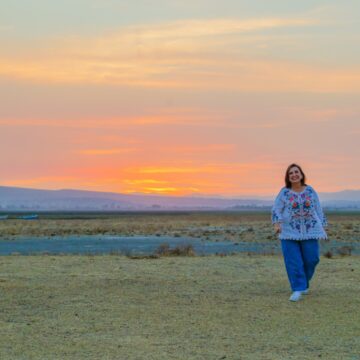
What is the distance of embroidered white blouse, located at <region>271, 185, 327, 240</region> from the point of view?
11914mm

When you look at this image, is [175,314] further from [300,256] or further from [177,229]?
[177,229]

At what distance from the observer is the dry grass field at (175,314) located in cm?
793

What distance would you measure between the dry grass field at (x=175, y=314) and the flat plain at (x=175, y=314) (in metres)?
0.01

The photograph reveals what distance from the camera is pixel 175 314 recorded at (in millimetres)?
10234

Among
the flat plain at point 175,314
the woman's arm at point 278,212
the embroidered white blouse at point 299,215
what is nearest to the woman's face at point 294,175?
the embroidered white blouse at point 299,215

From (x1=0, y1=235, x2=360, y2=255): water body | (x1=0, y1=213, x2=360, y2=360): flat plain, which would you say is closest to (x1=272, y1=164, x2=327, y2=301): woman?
(x1=0, y1=213, x2=360, y2=360): flat plain

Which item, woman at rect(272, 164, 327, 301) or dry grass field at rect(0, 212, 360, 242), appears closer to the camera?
woman at rect(272, 164, 327, 301)

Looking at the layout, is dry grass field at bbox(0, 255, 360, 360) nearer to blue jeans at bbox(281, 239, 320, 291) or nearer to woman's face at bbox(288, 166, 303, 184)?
blue jeans at bbox(281, 239, 320, 291)

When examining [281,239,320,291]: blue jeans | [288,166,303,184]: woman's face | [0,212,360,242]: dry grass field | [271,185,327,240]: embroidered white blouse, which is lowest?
[0,212,360,242]: dry grass field

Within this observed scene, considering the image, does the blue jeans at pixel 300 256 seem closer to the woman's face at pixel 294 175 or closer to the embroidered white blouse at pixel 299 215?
the embroidered white blouse at pixel 299 215

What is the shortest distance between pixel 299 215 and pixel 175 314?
2.93 m

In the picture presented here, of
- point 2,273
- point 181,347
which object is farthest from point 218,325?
point 2,273

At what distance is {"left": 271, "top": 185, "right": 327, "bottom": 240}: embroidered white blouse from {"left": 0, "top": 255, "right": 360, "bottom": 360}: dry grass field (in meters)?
1.04

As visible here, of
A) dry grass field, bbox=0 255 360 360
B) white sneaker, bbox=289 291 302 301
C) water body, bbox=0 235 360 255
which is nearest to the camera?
dry grass field, bbox=0 255 360 360
